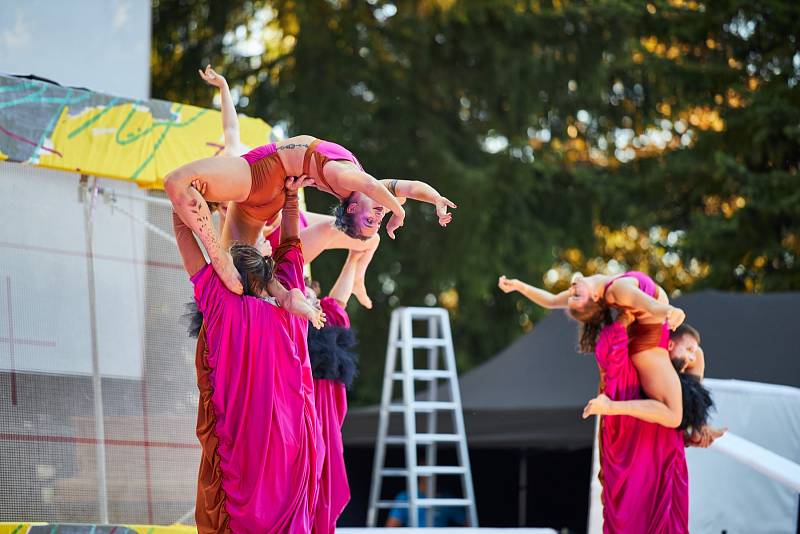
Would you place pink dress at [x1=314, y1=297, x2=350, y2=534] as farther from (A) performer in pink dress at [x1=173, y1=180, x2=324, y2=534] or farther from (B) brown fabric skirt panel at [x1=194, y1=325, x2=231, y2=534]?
(B) brown fabric skirt panel at [x1=194, y1=325, x2=231, y2=534]

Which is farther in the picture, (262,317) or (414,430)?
(414,430)

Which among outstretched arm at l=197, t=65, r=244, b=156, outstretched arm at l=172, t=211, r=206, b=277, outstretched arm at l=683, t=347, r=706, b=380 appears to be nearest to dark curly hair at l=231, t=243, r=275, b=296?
outstretched arm at l=172, t=211, r=206, b=277

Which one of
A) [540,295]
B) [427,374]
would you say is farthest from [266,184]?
[427,374]

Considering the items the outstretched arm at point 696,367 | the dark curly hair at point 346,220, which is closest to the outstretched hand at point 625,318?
the outstretched arm at point 696,367

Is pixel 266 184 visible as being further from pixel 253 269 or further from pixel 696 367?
pixel 696 367

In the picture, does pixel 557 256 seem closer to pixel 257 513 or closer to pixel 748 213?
pixel 748 213

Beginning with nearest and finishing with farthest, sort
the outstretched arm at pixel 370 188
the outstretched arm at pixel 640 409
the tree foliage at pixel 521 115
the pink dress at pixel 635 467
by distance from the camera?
the outstretched arm at pixel 370 188 → the outstretched arm at pixel 640 409 → the pink dress at pixel 635 467 → the tree foliage at pixel 521 115

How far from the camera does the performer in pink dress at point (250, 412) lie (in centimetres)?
416

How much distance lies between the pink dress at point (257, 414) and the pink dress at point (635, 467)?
1.83 meters

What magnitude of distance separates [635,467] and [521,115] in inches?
295

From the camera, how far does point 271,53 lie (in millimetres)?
13336

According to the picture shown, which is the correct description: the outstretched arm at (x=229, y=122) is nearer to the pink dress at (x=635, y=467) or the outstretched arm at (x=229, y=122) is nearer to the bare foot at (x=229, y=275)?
the bare foot at (x=229, y=275)

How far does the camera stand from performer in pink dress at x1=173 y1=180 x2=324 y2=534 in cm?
416

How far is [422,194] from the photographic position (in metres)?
4.20
